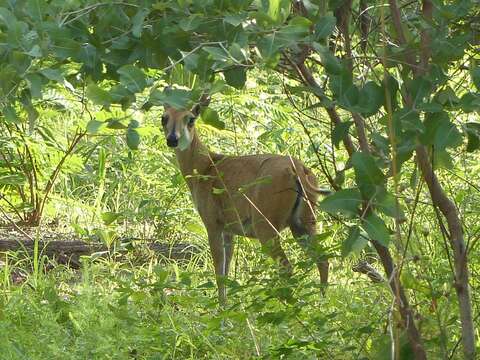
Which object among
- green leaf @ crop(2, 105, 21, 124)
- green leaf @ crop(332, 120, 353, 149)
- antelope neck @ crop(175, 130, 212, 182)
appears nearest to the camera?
green leaf @ crop(2, 105, 21, 124)

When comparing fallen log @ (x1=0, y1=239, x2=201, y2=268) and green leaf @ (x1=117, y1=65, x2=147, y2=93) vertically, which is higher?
green leaf @ (x1=117, y1=65, x2=147, y2=93)

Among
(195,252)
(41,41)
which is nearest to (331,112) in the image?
(41,41)

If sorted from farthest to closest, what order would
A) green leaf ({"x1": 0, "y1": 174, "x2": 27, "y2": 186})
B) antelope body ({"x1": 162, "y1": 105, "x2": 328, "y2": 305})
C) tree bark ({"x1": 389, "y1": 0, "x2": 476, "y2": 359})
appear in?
green leaf ({"x1": 0, "y1": 174, "x2": 27, "y2": 186}) < antelope body ({"x1": 162, "y1": 105, "x2": 328, "y2": 305}) < tree bark ({"x1": 389, "y1": 0, "x2": 476, "y2": 359})

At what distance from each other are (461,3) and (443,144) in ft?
1.87

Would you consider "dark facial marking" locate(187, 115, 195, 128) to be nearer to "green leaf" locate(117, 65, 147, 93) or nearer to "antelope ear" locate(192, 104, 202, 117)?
"antelope ear" locate(192, 104, 202, 117)

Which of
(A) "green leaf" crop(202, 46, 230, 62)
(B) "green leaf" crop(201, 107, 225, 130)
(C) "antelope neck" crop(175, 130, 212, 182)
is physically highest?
(A) "green leaf" crop(202, 46, 230, 62)

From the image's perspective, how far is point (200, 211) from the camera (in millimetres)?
8039

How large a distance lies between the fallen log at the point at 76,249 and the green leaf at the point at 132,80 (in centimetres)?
485

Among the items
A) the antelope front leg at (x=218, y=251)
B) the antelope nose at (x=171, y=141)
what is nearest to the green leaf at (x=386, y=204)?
the antelope nose at (x=171, y=141)

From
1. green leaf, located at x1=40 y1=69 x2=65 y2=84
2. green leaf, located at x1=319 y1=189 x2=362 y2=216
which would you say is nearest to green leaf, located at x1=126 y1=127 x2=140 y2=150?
green leaf, located at x1=40 y1=69 x2=65 y2=84

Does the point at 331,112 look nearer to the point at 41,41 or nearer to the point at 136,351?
the point at 41,41

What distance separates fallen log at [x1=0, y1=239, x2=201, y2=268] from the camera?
7961mm

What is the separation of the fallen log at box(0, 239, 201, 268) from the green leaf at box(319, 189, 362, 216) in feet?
15.8

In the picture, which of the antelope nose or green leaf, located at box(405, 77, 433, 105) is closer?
green leaf, located at box(405, 77, 433, 105)
